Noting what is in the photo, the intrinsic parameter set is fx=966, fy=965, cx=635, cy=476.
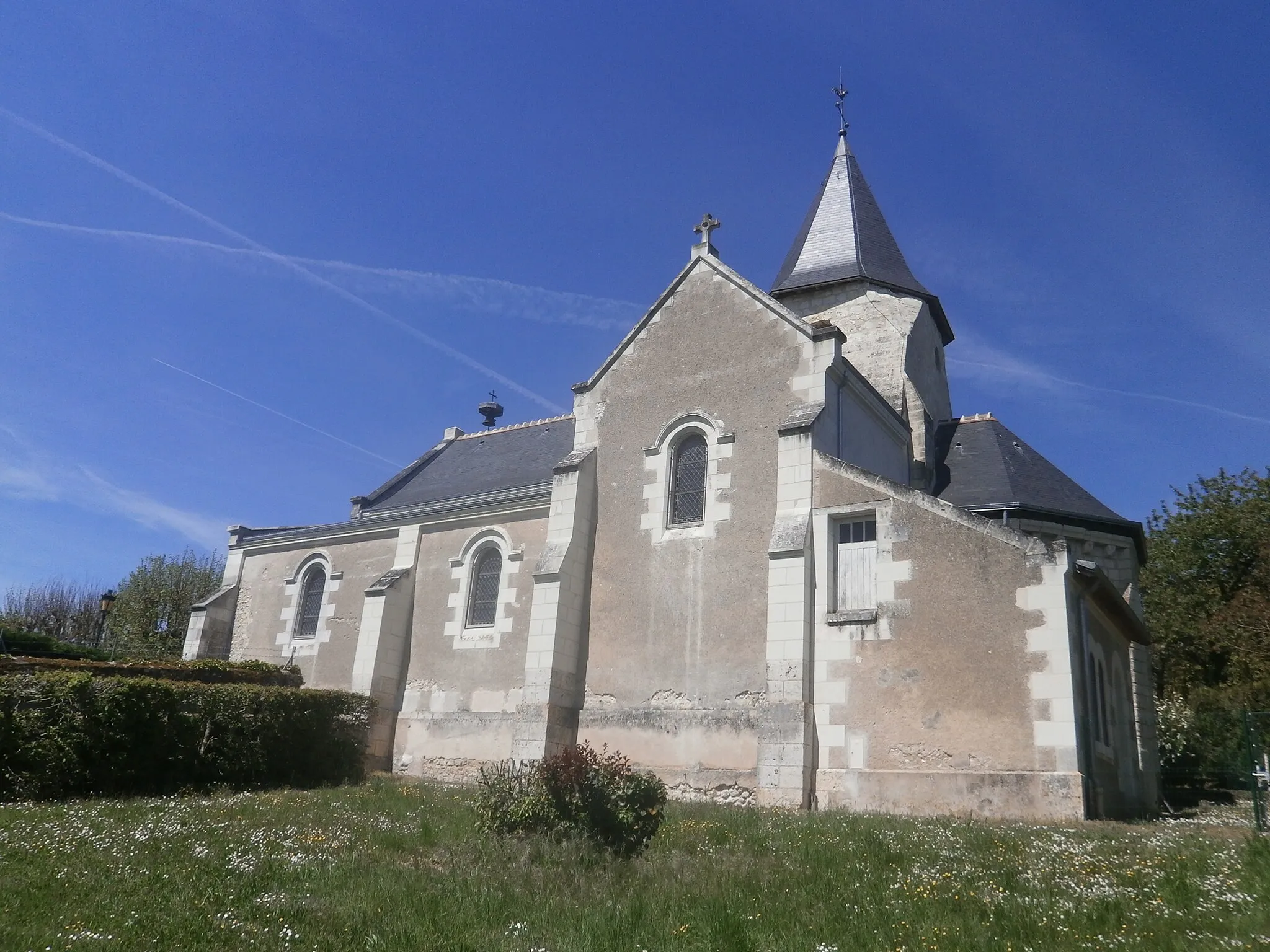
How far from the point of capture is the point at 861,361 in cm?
2130

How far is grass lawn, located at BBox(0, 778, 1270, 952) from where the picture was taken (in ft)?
19.1

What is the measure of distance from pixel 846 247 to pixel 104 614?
2361cm

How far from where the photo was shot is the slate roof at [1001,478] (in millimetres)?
18203

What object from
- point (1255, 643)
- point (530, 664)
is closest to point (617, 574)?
point (530, 664)

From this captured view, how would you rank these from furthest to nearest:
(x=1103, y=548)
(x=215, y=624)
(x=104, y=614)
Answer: (x=104, y=614) → (x=215, y=624) → (x=1103, y=548)

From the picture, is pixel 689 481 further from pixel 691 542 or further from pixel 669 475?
pixel 691 542

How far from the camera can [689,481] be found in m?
15.7

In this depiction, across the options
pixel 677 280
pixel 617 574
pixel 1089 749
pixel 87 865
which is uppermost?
pixel 677 280

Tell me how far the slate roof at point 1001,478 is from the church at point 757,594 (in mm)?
72

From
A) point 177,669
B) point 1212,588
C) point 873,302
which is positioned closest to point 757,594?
point 177,669

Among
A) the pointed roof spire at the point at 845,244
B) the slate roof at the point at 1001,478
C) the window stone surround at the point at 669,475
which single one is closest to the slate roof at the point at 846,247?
the pointed roof spire at the point at 845,244

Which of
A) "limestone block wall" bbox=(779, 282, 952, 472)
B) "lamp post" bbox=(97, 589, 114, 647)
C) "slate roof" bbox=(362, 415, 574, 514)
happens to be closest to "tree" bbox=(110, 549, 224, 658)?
"lamp post" bbox=(97, 589, 114, 647)

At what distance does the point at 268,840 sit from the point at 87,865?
157 centimetres

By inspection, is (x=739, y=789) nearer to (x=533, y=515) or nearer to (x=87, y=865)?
(x=533, y=515)
